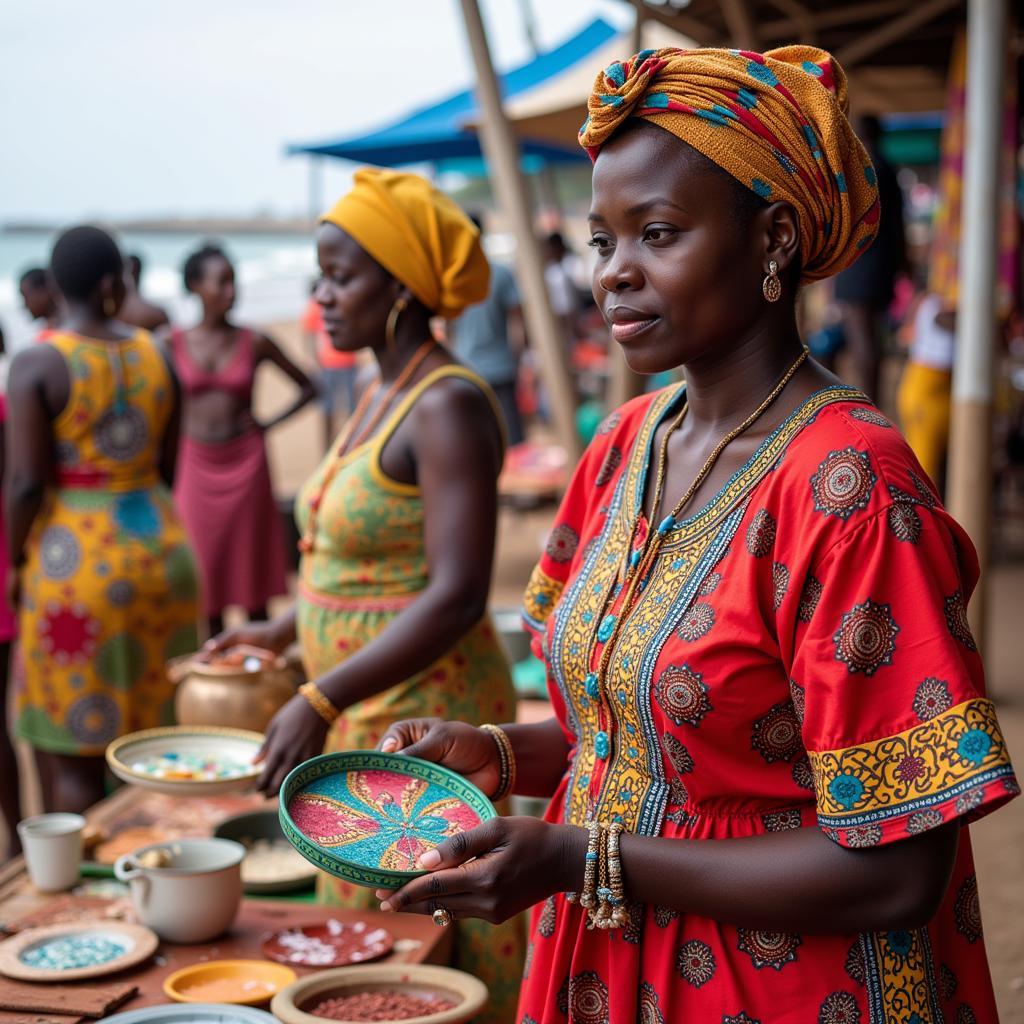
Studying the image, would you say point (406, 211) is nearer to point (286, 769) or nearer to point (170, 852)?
point (286, 769)

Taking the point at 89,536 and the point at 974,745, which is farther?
the point at 89,536

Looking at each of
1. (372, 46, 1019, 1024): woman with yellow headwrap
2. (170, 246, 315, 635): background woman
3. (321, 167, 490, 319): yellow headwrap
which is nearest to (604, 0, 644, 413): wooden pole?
(321, 167, 490, 319): yellow headwrap

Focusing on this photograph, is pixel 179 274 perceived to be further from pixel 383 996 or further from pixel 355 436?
pixel 383 996

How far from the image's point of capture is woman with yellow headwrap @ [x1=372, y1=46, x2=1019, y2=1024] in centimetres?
134

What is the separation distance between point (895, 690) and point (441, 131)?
10.6 meters

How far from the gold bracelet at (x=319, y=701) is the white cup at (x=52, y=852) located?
0.73 m

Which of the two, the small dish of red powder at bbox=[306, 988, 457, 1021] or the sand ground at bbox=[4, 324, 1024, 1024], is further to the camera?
the sand ground at bbox=[4, 324, 1024, 1024]

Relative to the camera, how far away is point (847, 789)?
4.45ft

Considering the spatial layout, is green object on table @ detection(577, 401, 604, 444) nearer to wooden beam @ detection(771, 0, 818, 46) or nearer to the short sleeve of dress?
wooden beam @ detection(771, 0, 818, 46)

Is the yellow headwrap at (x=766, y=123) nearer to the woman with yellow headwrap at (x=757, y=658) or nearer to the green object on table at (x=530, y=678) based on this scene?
the woman with yellow headwrap at (x=757, y=658)

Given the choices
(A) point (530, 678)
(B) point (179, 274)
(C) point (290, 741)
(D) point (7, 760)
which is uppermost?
(B) point (179, 274)

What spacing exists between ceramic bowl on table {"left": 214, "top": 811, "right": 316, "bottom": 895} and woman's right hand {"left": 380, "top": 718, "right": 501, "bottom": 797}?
149 cm

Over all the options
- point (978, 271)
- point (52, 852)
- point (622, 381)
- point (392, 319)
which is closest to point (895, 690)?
point (392, 319)

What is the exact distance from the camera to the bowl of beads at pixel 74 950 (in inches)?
94.1
